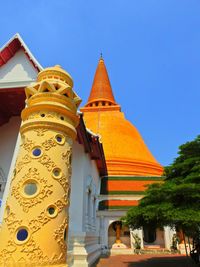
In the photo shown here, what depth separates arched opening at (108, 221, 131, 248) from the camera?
1391 cm

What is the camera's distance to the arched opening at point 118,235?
1391 centimetres

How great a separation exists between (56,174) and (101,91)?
31872mm

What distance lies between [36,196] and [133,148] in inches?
758

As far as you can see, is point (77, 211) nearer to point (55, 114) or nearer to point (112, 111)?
point (55, 114)

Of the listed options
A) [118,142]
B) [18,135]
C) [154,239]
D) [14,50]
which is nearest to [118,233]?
[154,239]

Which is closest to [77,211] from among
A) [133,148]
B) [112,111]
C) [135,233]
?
[135,233]

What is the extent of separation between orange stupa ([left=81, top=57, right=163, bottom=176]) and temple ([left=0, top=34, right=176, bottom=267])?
4.6 inches

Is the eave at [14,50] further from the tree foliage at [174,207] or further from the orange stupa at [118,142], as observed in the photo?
the orange stupa at [118,142]

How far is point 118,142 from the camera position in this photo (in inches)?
870

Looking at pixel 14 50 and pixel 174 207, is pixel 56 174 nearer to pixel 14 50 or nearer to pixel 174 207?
pixel 174 207

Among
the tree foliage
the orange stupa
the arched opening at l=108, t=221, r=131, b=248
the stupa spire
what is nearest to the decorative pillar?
the arched opening at l=108, t=221, r=131, b=248

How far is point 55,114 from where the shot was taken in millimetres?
3828

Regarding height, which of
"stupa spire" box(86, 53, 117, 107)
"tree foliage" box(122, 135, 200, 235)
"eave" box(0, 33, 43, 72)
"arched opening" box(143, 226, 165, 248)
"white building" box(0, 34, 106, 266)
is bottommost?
"arched opening" box(143, 226, 165, 248)

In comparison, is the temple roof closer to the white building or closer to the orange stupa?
the orange stupa
